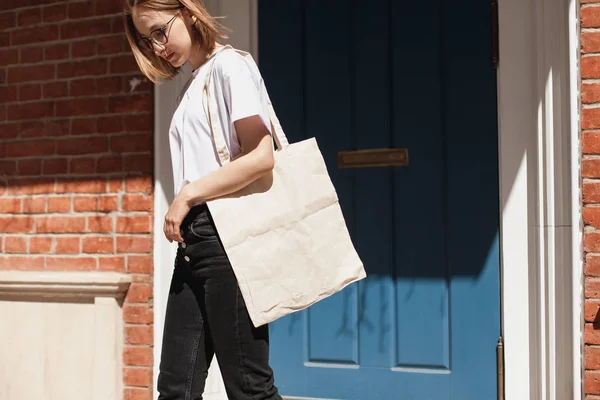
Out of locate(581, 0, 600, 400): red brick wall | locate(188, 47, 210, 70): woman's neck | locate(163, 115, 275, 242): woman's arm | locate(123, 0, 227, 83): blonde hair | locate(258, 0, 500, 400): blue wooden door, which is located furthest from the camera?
locate(258, 0, 500, 400): blue wooden door

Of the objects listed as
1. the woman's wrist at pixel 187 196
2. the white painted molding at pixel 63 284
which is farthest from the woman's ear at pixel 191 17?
the white painted molding at pixel 63 284

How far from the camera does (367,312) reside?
378cm

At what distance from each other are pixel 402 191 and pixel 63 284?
1797 mm

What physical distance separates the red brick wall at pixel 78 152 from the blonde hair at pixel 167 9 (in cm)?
157

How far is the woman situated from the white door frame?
1542mm

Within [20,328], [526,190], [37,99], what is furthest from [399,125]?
[20,328]

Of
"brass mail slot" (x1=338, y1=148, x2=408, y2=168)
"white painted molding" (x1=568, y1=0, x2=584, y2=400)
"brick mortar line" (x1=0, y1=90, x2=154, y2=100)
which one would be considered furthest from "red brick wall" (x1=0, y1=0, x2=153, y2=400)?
"white painted molding" (x1=568, y1=0, x2=584, y2=400)

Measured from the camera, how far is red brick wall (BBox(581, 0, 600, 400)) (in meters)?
3.15

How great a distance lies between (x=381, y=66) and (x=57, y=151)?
180cm

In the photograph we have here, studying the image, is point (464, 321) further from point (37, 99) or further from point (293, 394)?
point (37, 99)

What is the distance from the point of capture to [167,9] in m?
2.21

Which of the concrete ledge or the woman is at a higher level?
the woman

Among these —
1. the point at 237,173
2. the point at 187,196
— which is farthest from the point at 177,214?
the point at 237,173

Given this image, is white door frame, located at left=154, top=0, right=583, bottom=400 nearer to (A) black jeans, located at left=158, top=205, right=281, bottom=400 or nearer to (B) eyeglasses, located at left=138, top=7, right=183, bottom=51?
(A) black jeans, located at left=158, top=205, right=281, bottom=400
